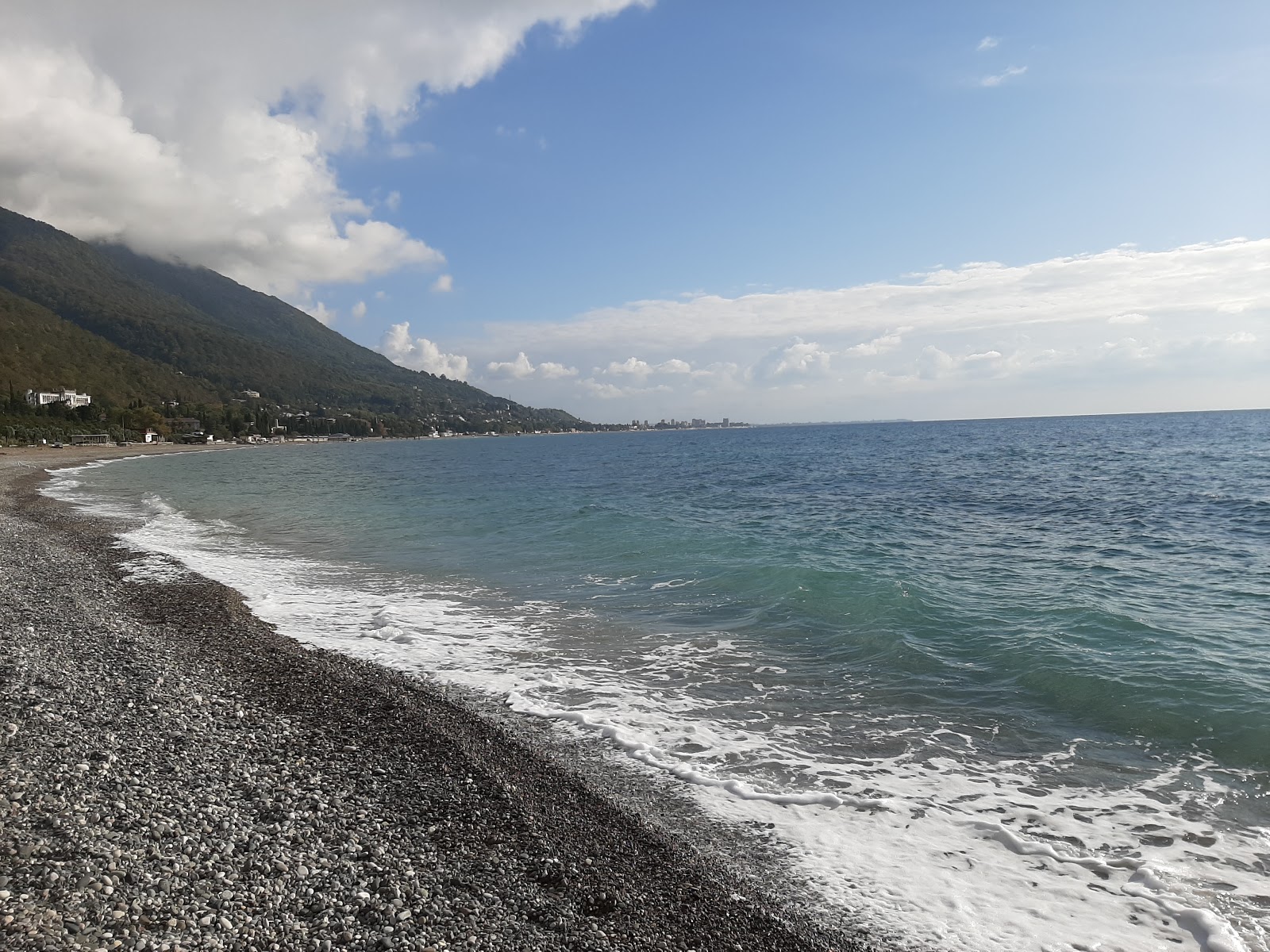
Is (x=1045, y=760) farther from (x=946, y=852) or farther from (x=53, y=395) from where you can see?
(x=53, y=395)

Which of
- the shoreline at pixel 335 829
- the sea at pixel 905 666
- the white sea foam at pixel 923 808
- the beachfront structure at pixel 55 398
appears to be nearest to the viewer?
the shoreline at pixel 335 829

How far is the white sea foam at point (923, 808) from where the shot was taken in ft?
18.9

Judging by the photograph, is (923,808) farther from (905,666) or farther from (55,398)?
(55,398)

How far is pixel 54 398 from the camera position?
13888 cm

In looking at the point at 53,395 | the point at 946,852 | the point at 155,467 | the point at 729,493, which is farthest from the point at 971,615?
the point at 53,395

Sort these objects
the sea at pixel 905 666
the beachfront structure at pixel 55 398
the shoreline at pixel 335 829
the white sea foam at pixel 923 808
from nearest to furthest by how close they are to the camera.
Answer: the shoreline at pixel 335 829 < the white sea foam at pixel 923 808 < the sea at pixel 905 666 < the beachfront structure at pixel 55 398

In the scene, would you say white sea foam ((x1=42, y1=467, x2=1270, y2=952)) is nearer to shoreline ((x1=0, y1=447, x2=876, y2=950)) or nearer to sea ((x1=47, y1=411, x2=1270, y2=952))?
sea ((x1=47, y1=411, x2=1270, y2=952))

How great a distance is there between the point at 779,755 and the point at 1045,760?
3.29 metres

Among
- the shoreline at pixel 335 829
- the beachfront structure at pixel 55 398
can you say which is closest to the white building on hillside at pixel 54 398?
the beachfront structure at pixel 55 398

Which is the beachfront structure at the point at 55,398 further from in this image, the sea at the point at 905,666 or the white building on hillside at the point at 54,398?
the sea at the point at 905,666

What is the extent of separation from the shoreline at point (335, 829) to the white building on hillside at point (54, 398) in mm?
161714

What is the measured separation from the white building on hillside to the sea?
138 metres

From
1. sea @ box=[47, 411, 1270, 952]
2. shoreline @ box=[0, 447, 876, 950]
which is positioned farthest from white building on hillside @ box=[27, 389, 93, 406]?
shoreline @ box=[0, 447, 876, 950]

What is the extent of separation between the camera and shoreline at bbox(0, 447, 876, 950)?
5.12 metres
